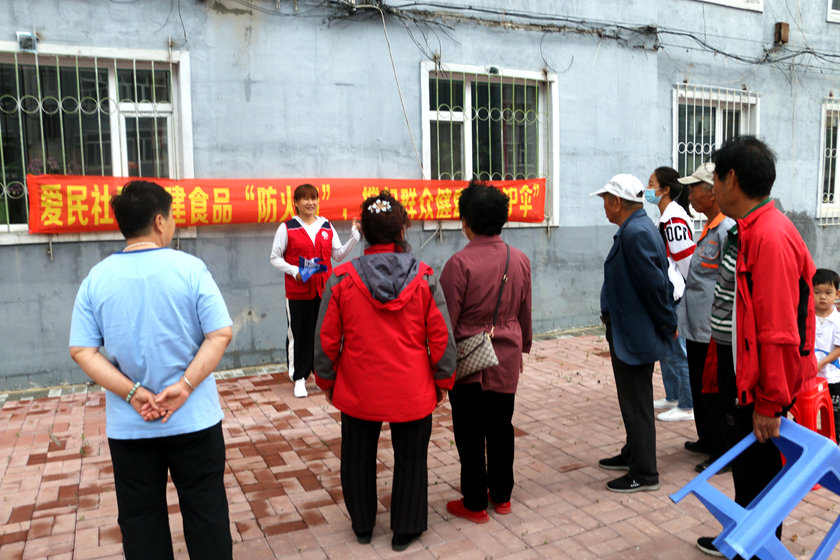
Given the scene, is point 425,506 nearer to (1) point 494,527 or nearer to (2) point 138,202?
(1) point 494,527

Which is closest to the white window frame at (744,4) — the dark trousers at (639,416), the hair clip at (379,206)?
the dark trousers at (639,416)

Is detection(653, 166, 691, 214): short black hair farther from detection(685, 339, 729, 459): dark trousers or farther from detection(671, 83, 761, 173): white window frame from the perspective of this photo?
detection(671, 83, 761, 173): white window frame

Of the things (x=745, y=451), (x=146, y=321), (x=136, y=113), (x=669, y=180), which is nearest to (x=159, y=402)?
(x=146, y=321)

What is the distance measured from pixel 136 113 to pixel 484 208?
421 cm

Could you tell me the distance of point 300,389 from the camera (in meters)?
5.80

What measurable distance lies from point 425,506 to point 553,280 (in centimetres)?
541

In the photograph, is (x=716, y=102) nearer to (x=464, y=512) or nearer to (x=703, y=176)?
(x=703, y=176)

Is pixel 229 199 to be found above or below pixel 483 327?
above

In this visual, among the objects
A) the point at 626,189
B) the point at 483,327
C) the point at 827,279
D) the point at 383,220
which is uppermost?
the point at 626,189

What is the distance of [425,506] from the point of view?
328 cm

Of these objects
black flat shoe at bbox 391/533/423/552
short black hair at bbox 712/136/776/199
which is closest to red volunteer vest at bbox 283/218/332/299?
black flat shoe at bbox 391/533/423/552

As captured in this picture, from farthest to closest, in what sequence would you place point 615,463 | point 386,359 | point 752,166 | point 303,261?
point 303,261, point 615,463, point 386,359, point 752,166

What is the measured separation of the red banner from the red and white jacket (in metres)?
1.47

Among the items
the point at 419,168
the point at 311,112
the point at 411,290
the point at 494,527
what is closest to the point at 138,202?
the point at 411,290
